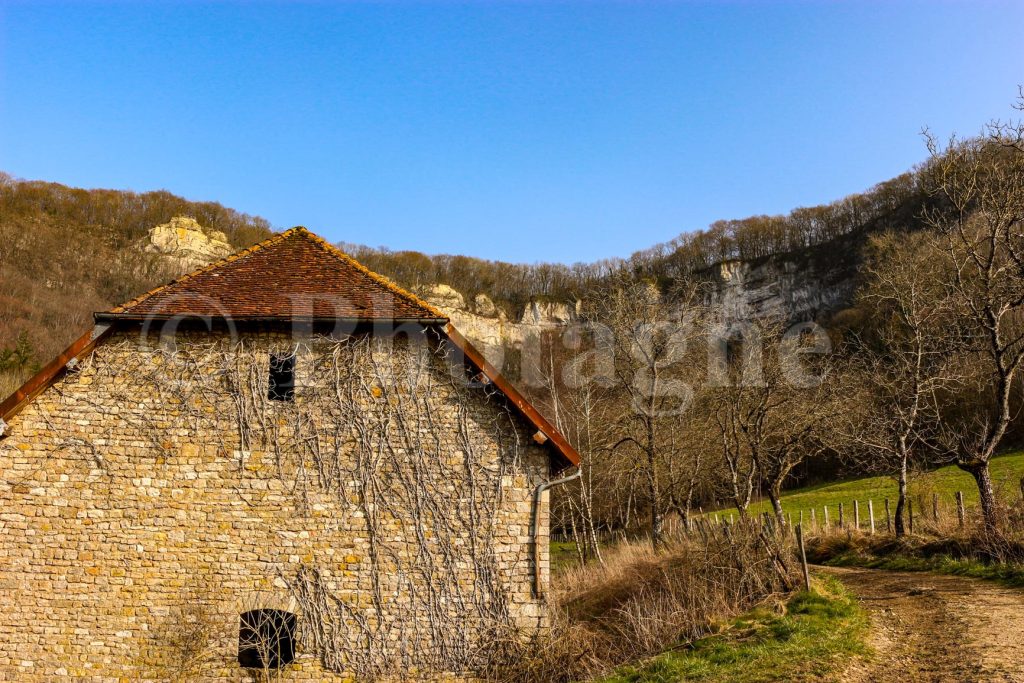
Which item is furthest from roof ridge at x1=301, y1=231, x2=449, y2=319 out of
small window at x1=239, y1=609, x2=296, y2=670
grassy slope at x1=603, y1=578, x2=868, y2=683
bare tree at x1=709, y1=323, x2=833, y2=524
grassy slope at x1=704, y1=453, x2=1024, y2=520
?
grassy slope at x1=704, y1=453, x2=1024, y2=520

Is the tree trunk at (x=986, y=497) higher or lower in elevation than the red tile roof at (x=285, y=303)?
lower

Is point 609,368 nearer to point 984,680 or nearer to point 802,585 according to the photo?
point 802,585

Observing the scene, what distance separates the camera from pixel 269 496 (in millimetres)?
9867

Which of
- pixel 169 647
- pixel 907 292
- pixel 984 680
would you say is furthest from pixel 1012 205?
pixel 169 647

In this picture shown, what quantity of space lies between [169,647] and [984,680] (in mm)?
10173

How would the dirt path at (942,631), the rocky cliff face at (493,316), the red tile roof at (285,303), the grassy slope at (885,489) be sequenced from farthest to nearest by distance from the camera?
the rocky cliff face at (493,316) → the grassy slope at (885,489) → the red tile roof at (285,303) → the dirt path at (942,631)

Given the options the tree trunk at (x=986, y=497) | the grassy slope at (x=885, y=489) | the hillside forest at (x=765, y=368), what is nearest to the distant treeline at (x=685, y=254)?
the hillside forest at (x=765, y=368)

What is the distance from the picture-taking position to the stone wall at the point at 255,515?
9461mm

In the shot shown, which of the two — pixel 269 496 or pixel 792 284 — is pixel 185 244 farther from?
pixel 792 284

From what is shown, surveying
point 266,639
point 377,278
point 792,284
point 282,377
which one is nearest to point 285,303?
point 282,377

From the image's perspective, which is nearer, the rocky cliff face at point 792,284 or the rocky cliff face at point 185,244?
the rocky cliff face at point 185,244

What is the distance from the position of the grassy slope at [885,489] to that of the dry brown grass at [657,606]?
1147 cm

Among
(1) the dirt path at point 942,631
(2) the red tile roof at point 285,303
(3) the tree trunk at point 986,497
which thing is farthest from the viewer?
(3) the tree trunk at point 986,497

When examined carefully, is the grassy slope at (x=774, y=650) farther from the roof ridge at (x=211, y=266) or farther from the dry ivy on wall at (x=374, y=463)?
the roof ridge at (x=211, y=266)
